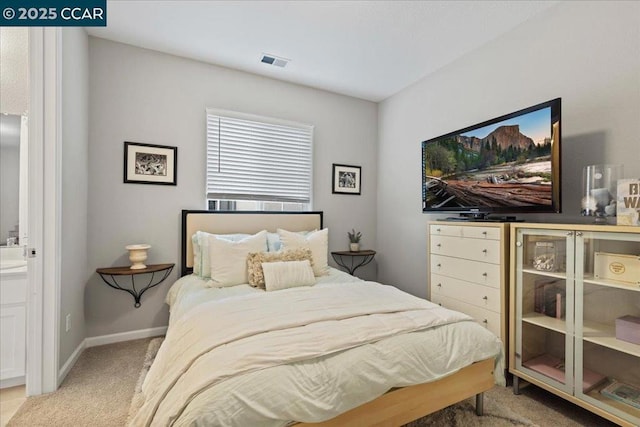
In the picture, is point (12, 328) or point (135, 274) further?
point (135, 274)

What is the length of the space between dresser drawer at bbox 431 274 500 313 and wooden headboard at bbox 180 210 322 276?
1529 millimetres

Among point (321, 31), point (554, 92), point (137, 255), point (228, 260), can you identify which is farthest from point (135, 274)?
point (554, 92)

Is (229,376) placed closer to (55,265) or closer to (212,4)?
(55,265)

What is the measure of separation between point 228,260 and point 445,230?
194 centimetres

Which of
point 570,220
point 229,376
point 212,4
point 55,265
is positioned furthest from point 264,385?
point 212,4

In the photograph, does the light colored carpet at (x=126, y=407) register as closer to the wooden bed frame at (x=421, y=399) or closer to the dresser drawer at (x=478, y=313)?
the wooden bed frame at (x=421, y=399)

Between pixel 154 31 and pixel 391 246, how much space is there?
11.1ft

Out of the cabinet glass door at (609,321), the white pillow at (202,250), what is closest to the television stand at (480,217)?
the cabinet glass door at (609,321)

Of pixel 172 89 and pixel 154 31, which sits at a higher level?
pixel 154 31

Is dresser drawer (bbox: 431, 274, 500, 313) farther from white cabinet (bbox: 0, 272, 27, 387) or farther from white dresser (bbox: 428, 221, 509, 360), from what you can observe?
white cabinet (bbox: 0, 272, 27, 387)

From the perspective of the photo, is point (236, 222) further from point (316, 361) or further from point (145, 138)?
point (316, 361)

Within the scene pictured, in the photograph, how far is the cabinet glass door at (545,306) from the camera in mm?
1820

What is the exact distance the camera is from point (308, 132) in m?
3.63

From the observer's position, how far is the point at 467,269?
2379mm
